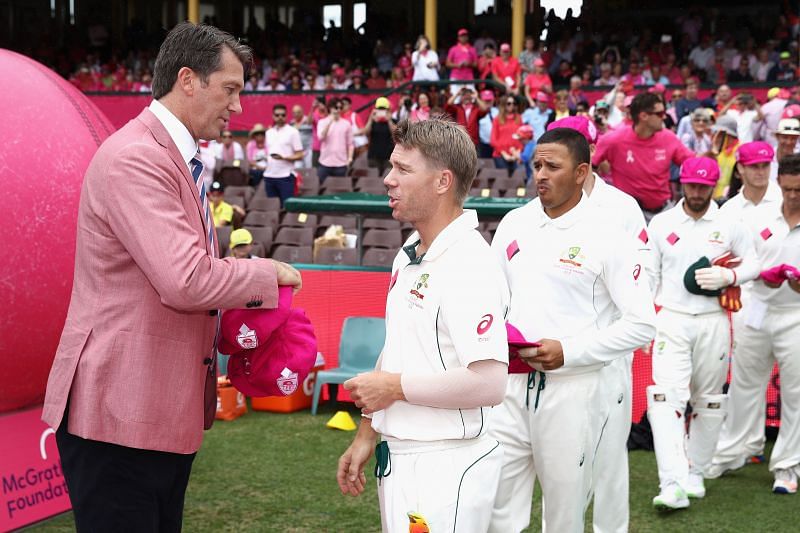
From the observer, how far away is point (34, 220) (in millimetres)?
4762

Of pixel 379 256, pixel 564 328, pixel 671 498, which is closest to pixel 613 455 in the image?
pixel 564 328

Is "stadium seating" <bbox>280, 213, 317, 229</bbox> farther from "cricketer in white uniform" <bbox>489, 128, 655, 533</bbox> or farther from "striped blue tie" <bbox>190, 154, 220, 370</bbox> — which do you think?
"striped blue tie" <bbox>190, 154, 220, 370</bbox>

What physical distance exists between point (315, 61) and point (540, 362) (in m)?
22.3

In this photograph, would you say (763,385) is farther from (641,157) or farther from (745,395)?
(641,157)

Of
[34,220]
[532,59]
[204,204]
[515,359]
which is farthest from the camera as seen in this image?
[532,59]

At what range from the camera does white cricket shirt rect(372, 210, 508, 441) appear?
2.85m

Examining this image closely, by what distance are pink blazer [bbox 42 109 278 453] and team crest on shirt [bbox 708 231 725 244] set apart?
13.1 feet

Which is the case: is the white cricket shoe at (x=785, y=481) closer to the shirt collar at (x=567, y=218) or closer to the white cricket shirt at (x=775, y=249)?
the white cricket shirt at (x=775, y=249)

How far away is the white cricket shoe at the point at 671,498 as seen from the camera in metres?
5.84

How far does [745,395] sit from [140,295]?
16.8 ft

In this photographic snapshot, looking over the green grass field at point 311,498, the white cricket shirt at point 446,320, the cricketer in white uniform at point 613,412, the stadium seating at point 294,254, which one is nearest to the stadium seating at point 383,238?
the stadium seating at point 294,254

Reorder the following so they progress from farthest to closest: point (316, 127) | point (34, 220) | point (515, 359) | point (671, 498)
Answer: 1. point (316, 127)
2. point (671, 498)
3. point (34, 220)
4. point (515, 359)

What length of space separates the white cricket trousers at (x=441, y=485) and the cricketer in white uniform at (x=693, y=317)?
3.23 meters

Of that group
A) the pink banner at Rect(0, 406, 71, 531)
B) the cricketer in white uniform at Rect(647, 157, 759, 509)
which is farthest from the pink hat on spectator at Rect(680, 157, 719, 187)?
the pink banner at Rect(0, 406, 71, 531)
